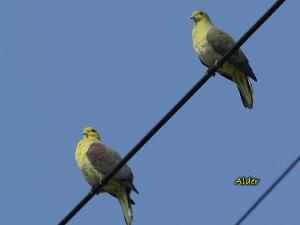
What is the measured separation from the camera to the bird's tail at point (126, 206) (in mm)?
10875

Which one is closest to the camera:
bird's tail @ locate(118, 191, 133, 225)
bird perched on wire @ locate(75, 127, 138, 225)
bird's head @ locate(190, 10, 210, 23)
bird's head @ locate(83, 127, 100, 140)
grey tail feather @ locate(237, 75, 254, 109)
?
bird's tail @ locate(118, 191, 133, 225)

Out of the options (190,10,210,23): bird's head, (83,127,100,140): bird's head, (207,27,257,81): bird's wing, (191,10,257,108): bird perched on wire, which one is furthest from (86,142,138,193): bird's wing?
(190,10,210,23): bird's head

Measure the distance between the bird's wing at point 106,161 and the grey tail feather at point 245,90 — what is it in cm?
176

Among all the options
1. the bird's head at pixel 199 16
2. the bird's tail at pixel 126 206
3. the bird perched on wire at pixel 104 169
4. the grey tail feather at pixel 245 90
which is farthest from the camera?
the bird's head at pixel 199 16

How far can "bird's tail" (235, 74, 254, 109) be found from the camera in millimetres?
11703

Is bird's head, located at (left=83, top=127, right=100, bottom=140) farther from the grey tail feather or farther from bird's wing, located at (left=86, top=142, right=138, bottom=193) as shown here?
the grey tail feather

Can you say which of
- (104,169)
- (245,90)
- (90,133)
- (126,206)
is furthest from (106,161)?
(245,90)

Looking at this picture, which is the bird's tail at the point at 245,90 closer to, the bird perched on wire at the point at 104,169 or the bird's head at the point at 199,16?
the bird's head at the point at 199,16

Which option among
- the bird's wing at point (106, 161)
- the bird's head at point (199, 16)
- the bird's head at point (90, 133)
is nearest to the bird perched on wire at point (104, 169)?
the bird's wing at point (106, 161)

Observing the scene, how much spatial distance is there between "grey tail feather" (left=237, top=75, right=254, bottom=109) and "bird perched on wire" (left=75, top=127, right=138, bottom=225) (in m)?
1.76

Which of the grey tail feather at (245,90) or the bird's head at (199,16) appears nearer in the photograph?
the grey tail feather at (245,90)

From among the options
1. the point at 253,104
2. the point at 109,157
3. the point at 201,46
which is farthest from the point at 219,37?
the point at 109,157

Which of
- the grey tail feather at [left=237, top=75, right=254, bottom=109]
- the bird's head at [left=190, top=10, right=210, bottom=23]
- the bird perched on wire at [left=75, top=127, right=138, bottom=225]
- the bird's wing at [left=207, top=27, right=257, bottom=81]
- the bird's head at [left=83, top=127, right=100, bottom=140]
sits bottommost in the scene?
the bird perched on wire at [left=75, top=127, right=138, bottom=225]

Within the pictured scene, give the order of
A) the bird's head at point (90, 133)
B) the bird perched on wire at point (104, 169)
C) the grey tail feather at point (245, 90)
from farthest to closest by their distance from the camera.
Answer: the bird's head at point (90, 133)
the grey tail feather at point (245, 90)
the bird perched on wire at point (104, 169)
